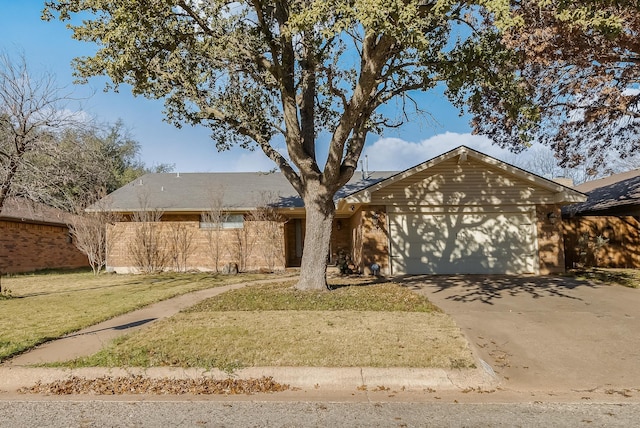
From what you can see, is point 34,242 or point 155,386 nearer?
point 155,386

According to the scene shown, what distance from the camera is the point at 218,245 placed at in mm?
16984

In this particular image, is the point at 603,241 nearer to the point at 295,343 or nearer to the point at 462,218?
the point at 462,218

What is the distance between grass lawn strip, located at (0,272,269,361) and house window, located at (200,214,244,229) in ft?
8.43

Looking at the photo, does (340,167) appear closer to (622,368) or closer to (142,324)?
(142,324)

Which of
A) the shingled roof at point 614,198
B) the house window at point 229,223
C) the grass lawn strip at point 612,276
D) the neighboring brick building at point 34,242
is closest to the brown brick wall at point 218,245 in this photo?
the house window at point 229,223

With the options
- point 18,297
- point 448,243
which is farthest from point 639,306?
point 18,297

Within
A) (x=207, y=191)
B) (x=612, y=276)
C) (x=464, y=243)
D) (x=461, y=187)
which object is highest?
(x=207, y=191)

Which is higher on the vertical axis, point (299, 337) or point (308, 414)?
point (299, 337)

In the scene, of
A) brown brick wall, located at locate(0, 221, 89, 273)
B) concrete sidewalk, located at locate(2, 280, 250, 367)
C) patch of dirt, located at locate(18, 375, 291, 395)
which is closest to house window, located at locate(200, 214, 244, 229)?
concrete sidewalk, located at locate(2, 280, 250, 367)

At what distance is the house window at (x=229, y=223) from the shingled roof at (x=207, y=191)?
455 mm

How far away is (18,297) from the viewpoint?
10.9 metres

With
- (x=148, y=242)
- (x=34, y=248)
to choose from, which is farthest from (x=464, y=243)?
(x=34, y=248)

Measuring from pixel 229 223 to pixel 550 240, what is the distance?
1185 centimetres

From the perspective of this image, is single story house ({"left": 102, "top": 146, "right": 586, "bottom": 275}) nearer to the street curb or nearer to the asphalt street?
the street curb
